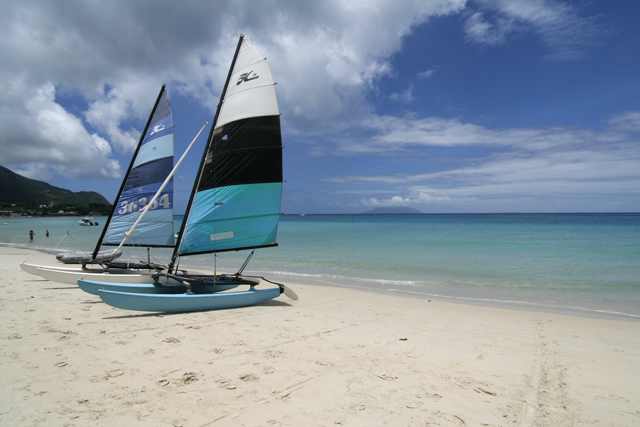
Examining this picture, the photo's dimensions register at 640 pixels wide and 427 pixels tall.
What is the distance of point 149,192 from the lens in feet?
28.5

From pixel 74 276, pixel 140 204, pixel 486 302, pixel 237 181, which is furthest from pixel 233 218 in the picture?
pixel 486 302

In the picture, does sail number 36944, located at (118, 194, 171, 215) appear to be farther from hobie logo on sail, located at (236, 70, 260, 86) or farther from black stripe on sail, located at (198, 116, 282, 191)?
hobie logo on sail, located at (236, 70, 260, 86)

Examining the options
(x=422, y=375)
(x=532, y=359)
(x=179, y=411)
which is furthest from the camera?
(x=532, y=359)

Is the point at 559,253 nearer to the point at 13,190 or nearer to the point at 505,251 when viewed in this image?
the point at 505,251

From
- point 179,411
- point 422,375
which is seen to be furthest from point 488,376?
point 179,411

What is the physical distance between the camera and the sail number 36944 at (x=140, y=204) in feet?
28.3

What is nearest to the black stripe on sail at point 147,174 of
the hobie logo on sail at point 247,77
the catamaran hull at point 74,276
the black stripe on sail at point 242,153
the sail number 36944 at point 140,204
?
the sail number 36944 at point 140,204

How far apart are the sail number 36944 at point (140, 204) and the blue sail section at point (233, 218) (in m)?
2.61

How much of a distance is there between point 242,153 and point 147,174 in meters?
3.80

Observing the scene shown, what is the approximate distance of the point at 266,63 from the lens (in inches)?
267

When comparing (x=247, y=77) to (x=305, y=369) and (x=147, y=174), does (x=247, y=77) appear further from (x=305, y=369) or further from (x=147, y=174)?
(x=305, y=369)

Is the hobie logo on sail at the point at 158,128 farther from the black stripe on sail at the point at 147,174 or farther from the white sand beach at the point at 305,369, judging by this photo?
the white sand beach at the point at 305,369

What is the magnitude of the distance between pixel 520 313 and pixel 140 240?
398 inches

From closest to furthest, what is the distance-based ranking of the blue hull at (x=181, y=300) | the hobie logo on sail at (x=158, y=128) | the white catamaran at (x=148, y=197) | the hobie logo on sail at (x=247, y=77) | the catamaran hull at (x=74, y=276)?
the blue hull at (x=181, y=300) < the hobie logo on sail at (x=247, y=77) < the catamaran hull at (x=74, y=276) < the white catamaran at (x=148, y=197) < the hobie logo on sail at (x=158, y=128)
